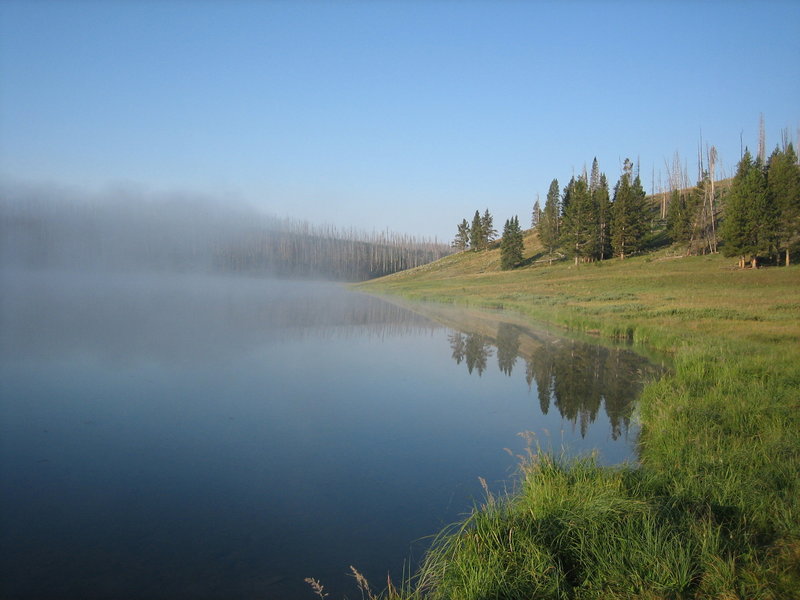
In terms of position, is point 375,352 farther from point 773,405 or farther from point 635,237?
point 635,237

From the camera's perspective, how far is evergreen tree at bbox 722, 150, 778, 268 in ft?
152

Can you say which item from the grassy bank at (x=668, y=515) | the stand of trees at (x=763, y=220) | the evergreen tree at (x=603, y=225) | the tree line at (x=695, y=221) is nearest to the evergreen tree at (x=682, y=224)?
the tree line at (x=695, y=221)

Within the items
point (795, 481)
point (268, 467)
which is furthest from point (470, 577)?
point (268, 467)

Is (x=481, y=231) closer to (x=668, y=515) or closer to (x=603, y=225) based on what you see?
(x=603, y=225)

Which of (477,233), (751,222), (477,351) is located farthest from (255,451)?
(477,233)

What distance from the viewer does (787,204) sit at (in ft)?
156

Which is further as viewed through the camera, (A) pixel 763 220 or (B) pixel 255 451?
(A) pixel 763 220

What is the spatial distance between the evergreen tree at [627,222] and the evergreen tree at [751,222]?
14.0 meters

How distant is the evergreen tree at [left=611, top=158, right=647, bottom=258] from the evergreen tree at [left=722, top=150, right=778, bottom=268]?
14.0 meters

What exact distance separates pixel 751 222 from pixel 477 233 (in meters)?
61.6

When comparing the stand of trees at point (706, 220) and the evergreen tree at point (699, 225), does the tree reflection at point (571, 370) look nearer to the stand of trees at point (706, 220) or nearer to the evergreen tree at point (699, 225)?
the stand of trees at point (706, 220)

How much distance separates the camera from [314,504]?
6.24 m

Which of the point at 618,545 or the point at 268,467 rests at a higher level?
the point at 618,545

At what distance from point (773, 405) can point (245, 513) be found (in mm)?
8474
